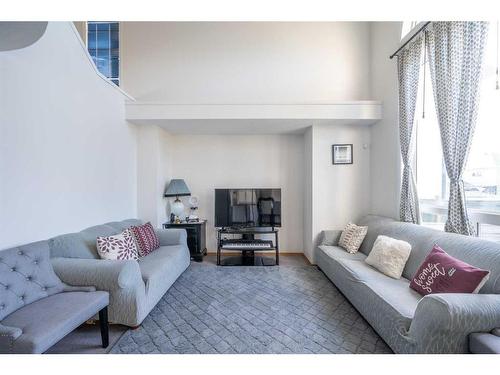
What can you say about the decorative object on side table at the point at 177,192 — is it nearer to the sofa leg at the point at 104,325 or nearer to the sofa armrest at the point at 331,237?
the sofa leg at the point at 104,325

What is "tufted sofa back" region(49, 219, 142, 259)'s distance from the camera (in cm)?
211

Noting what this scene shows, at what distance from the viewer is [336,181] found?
374cm

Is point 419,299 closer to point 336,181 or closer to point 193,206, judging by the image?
point 336,181

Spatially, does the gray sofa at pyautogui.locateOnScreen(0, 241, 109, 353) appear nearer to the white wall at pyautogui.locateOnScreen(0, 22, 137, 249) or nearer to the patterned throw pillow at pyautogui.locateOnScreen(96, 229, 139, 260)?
the white wall at pyautogui.locateOnScreen(0, 22, 137, 249)

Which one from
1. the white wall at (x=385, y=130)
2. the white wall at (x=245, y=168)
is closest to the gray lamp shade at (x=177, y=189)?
the white wall at (x=245, y=168)

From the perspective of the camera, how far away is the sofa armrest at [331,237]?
11.4ft

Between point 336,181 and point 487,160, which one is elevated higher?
point 487,160

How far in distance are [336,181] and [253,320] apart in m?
2.44

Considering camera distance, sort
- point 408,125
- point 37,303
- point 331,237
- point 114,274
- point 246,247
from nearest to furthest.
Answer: point 37,303 < point 114,274 < point 408,125 < point 331,237 < point 246,247

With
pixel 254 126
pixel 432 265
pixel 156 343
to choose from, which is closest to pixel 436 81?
pixel 432 265

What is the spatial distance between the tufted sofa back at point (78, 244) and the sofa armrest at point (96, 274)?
0.15 metres

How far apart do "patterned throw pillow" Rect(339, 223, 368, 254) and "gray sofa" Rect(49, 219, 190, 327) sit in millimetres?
2334

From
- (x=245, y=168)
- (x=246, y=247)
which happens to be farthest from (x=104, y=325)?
(x=245, y=168)
